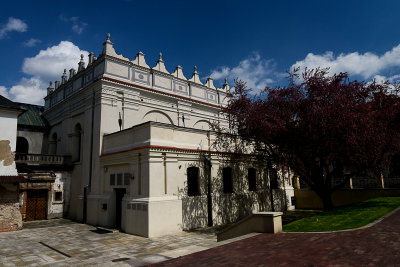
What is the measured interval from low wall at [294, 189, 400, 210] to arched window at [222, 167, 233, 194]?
857 centimetres

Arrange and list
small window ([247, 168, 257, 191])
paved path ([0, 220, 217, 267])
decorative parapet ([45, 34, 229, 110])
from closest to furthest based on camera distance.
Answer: paved path ([0, 220, 217, 267]), decorative parapet ([45, 34, 229, 110]), small window ([247, 168, 257, 191])

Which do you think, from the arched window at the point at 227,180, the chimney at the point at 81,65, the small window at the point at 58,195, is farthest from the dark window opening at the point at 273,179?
the chimney at the point at 81,65

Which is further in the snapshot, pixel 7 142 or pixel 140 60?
pixel 140 60

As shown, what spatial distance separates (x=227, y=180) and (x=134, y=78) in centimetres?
1007

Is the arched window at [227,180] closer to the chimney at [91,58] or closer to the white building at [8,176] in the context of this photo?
the white building at [8,176]

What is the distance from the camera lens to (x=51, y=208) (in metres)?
19.8

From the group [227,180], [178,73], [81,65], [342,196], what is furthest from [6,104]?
[342,196]

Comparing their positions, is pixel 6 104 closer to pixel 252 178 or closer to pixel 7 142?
pixel 7 142

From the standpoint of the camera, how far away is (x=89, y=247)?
11469 millimetres

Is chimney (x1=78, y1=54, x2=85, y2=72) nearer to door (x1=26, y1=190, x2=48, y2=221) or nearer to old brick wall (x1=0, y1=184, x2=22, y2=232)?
door (x1=26, y1=190, x2=48, y2=221)

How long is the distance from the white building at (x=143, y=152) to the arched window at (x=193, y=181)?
6 cm

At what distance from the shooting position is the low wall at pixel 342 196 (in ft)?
63.7

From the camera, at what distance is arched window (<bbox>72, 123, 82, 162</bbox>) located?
21.2 m

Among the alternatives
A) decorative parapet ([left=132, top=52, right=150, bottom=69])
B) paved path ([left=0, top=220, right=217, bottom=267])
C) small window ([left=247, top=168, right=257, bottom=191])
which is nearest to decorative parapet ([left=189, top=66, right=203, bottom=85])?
decorative parapet ([left=132, top=52, right=150, bottom=69])
